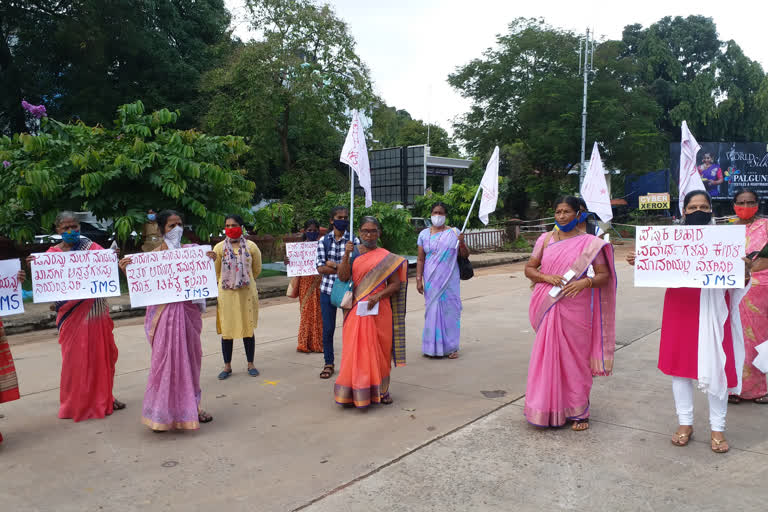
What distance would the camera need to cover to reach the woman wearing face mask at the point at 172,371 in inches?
175

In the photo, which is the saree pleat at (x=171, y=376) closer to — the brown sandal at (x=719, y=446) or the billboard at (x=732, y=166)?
the brown sandal at (x=719, y=446)

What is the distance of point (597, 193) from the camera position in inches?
281

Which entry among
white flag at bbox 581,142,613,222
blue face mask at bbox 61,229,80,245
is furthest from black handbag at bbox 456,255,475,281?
blue face mask at bbox 61,229,80,245

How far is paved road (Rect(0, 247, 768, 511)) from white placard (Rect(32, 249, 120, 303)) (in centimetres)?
108

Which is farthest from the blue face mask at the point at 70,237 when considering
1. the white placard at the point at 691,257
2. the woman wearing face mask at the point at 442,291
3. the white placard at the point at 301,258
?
the white placard at the point at 691,257

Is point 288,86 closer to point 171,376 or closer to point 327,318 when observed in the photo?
point 327,318

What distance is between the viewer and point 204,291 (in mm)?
4680

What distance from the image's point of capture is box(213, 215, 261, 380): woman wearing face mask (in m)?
6.05

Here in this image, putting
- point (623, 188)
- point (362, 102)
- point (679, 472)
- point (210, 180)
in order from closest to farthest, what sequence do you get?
point (679, 472)
point (210, 180)
point (362, 102)
point (623, 188)

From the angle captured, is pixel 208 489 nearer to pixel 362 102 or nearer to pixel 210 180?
pixel 210 180

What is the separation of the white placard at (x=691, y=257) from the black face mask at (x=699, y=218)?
17 cm

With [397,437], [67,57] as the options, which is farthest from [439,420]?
[67,57]

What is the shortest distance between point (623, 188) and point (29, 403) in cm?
3923

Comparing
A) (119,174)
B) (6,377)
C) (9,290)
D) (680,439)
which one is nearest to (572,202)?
(680,439)
